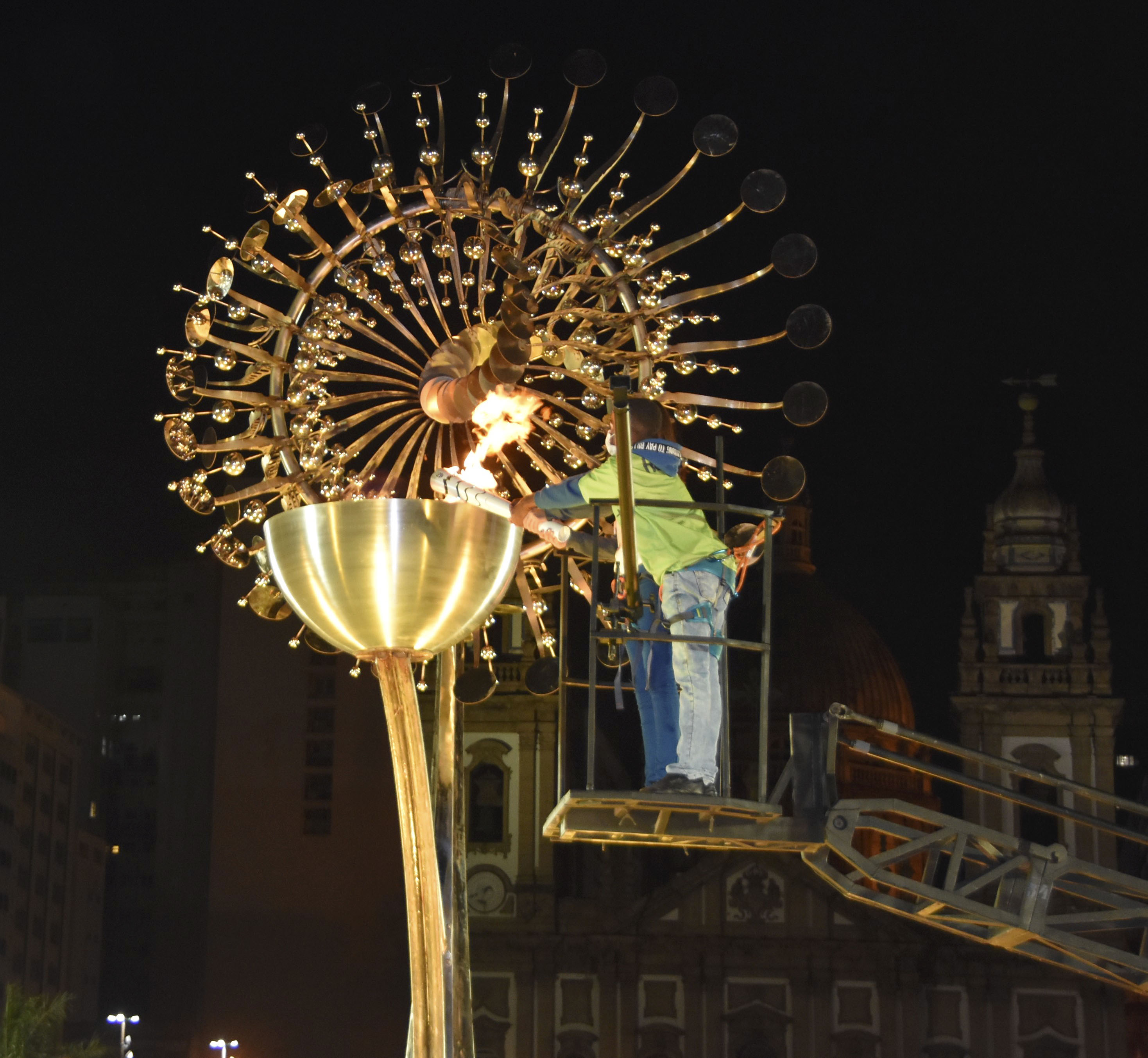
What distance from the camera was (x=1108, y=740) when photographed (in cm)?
3944

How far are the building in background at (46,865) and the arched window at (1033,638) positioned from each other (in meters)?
26.0

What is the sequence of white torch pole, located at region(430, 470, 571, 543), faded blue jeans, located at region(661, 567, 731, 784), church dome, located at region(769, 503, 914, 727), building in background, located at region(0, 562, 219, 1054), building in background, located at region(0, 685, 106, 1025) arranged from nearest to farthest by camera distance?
white torch pole, located at region(430, 470, 571, 543) < faded blue jeans, located at region(661, 567, 731, 784) < church dome, located at region(769, 503, 914, 727) < building in background, located at region(0, 685, 106, 1025) < building in background, located at region(0, 562, 219, 1054)

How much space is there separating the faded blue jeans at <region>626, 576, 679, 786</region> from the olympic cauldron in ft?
3.09

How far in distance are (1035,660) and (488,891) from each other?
13.4 metres

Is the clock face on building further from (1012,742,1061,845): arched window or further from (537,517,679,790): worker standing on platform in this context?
(537,517,679,790): worker standing on platform

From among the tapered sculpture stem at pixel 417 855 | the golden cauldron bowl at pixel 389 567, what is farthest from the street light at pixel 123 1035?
the golden cauldron bowl at pixel 389 567

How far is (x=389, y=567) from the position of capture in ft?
17.3

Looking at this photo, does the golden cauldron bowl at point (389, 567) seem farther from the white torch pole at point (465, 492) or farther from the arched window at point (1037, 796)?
the arched window at point (1037, 796)

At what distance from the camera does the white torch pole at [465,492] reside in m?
6.21

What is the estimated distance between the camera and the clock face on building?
130 feet

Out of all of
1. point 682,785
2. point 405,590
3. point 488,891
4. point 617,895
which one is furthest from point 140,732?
point 405,590

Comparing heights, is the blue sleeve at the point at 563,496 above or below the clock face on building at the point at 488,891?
above

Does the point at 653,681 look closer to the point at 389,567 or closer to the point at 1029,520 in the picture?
the point at 389,567

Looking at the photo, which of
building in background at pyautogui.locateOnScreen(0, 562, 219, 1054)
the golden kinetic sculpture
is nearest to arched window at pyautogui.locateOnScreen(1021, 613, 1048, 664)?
building in background at pyautogui.locateOnScreen(0, 562, 219, 1054)
